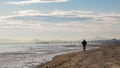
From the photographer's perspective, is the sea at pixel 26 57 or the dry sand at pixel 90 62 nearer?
the dry sand at pixel 90 62

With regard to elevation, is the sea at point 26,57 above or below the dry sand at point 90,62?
below

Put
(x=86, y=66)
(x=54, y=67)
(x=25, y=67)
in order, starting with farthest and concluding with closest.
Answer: (x=25, y=67), (x=54, y=67), (x=86, y=66)

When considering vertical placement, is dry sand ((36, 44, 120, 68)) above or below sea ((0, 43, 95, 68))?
above

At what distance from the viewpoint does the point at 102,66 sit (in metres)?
21.2

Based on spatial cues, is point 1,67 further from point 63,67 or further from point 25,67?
point 63,67

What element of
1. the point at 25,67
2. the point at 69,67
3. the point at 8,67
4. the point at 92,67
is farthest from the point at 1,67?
the point at 92,67

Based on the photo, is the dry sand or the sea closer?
the dry sand

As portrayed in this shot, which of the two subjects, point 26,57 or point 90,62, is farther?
point 26,57

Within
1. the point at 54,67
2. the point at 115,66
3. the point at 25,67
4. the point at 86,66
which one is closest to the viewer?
the point at 115,66

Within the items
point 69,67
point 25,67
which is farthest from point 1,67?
point 69,67

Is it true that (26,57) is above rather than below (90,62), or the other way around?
below

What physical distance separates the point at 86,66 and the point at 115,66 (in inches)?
110

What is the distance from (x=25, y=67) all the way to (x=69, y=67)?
8140 millimetres

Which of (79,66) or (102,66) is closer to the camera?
(102,66)
